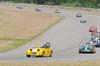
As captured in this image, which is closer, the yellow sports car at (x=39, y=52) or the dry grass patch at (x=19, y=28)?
the yellow sports car at (x=39, y=52)

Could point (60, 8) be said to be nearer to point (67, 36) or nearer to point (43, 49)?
point (67, 36)

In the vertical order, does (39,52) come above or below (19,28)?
above

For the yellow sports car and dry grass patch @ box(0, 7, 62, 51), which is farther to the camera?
dry grass patch @ box(0, 7, 62, 51)

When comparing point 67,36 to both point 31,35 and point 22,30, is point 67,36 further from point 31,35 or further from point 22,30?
point 22,30

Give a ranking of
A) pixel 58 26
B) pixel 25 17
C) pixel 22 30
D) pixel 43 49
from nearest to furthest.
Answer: pixel 43 49
pixel 22 30
pixel 58 26
pixel 25 17

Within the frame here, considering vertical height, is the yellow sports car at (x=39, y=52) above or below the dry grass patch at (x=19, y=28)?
above

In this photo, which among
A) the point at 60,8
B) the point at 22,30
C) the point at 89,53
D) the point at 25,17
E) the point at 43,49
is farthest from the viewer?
the point at 60,8

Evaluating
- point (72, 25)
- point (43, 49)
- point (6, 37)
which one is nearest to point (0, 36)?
point (6, 37)

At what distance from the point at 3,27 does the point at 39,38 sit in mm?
21632

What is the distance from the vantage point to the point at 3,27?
109 m

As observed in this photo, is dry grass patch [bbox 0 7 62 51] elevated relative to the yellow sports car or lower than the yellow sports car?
lower

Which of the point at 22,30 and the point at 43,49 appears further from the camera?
the point at 22,30

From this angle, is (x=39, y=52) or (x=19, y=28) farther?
(x=19, y=28)

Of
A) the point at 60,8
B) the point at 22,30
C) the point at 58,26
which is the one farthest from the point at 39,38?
the point at 60,8
